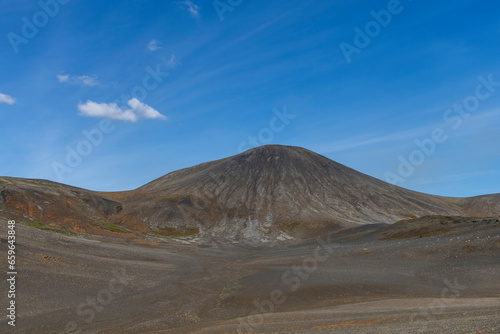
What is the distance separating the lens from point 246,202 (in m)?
114

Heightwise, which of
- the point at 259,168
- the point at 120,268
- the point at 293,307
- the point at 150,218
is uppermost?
the point at 259,168

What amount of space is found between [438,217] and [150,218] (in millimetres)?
60782

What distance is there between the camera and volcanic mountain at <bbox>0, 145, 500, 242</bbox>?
77438mm

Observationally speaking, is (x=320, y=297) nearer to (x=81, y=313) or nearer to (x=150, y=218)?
(x=81, y=313)

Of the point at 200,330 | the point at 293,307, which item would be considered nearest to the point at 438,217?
the point at 293,307

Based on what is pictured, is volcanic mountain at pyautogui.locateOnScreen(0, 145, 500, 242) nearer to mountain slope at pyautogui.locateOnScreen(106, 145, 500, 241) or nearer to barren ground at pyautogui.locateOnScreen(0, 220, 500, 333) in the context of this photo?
mountain slope at pyautogui.locateOnScreen(106, 145, 500, 241)

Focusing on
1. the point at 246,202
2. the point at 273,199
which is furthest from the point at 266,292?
the point at 273,199

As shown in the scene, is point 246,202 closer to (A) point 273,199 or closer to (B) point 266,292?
(A) point 273,199

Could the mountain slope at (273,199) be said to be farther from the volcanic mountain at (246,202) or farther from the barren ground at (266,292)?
the barren ground at (266,292)

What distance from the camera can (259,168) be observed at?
134 m

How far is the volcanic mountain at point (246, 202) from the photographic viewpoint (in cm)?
7744

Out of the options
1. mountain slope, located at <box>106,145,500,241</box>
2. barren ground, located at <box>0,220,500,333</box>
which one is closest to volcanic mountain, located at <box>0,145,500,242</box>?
mountain slope, located at <box>106,145,500,241</box>

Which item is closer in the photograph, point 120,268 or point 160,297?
point 160,297

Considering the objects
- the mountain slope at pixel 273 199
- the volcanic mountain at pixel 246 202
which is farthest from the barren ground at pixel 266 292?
the mountain slope at pixel 273 199
